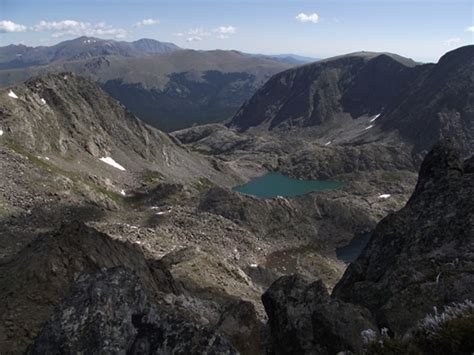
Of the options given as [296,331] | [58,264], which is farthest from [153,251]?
[296,331]


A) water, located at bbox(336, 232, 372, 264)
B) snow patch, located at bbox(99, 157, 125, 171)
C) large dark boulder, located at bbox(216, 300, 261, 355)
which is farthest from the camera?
snow patch, located at bbox(99, 157, 125, 171)

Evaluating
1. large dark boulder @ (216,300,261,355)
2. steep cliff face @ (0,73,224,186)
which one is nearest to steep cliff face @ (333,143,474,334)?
large dark boulder @ (216,300,261,355)

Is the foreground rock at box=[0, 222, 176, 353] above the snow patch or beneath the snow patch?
above

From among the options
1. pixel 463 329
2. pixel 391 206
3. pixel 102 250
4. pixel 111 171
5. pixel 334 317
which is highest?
pixel 463 329

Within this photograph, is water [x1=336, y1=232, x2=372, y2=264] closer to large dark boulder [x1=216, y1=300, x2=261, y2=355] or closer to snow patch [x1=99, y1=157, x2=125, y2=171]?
snow patch [x1=99, y1=157, x2=125, y2=171]

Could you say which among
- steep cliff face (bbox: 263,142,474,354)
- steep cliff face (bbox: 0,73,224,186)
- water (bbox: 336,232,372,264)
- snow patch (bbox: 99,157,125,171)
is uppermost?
steep cliff face (bbox: 263,142,474,354)

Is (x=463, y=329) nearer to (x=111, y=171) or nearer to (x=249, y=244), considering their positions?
(x=249, y=244)
